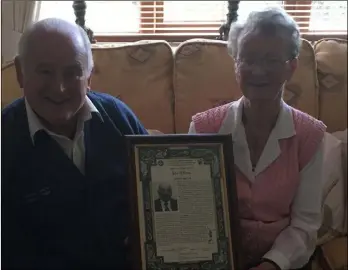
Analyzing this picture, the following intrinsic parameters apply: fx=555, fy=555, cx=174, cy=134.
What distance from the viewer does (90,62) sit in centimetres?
135

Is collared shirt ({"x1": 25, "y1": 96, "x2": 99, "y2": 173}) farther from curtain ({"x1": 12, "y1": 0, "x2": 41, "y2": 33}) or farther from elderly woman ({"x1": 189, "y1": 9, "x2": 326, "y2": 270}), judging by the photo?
curtain ({"x1": 12, "y1": 0, "x2": 41, "y2": 33})

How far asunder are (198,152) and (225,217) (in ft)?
0.53

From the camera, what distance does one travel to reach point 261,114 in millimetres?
1452

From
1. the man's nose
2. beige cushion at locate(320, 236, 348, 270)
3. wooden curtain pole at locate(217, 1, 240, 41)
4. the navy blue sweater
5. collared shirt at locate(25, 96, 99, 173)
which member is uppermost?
wooden curtain pole at locate(217, 1, 240, 41)

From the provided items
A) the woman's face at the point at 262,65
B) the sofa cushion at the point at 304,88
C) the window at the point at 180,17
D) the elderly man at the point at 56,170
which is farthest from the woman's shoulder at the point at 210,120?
→ the window at the point at 180,17

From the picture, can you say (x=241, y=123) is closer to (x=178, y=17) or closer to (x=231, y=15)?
(x=231, y=15)

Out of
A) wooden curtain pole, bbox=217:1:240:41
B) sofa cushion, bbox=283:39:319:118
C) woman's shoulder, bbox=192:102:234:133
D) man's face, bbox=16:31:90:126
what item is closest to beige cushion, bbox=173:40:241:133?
sofa cushion, bbox=283:39:319:118

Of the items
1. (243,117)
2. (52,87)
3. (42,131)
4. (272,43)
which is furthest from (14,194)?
(272,43)

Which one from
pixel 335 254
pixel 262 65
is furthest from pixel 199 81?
pixel 335 254

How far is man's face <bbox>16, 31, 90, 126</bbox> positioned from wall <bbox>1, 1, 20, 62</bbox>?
57 cm

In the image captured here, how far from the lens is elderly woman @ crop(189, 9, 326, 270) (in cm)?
139

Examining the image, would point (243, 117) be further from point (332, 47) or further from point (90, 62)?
point (332, 47)

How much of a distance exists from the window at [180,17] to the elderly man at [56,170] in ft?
4.19

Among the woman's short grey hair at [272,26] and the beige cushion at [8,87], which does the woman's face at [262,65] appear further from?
the beige cushion at [8,87]
